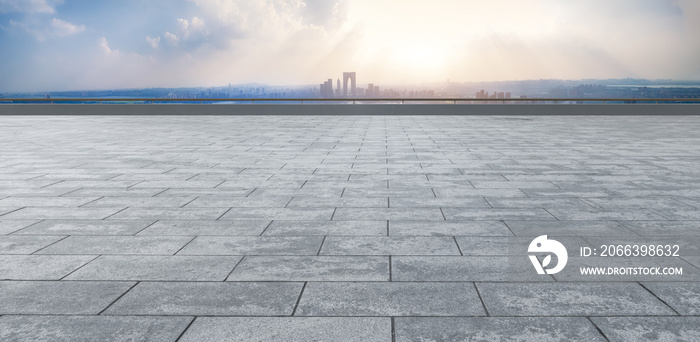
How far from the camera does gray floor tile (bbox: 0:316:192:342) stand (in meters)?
3.40

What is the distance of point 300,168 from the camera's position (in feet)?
34.9

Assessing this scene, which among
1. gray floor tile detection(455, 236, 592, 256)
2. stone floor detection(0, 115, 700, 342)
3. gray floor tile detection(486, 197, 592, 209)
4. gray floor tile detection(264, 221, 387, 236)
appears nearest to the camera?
stone floor detection(0, 115, 700, 342)

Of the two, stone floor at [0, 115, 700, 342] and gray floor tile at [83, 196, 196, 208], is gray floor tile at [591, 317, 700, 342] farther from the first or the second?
gray floor tile at [83, 196, 196, 208]

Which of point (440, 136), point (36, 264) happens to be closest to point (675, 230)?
point (36, 264)

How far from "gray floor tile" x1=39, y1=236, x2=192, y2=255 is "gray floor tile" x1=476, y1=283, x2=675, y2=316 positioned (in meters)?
2.99

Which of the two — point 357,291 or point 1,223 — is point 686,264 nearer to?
point 357,291

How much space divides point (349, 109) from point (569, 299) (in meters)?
27.2

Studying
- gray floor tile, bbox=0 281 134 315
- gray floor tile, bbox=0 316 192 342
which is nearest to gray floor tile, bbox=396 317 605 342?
gray floor tile, bbox=0 316 192 342

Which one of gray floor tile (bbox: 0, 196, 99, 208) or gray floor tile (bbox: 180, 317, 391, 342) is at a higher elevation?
gray floor tile (bbox: 180, 317, 391, 342)

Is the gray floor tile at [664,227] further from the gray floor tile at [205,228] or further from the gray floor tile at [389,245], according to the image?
the gray floor tile at [205,228]

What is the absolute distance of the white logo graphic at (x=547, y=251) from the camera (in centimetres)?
468

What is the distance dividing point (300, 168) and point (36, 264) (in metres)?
6.12

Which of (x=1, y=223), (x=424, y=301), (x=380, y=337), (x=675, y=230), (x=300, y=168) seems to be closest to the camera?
(x=380, y=337)

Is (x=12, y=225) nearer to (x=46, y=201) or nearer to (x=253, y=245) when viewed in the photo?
(x=46, y=201)
